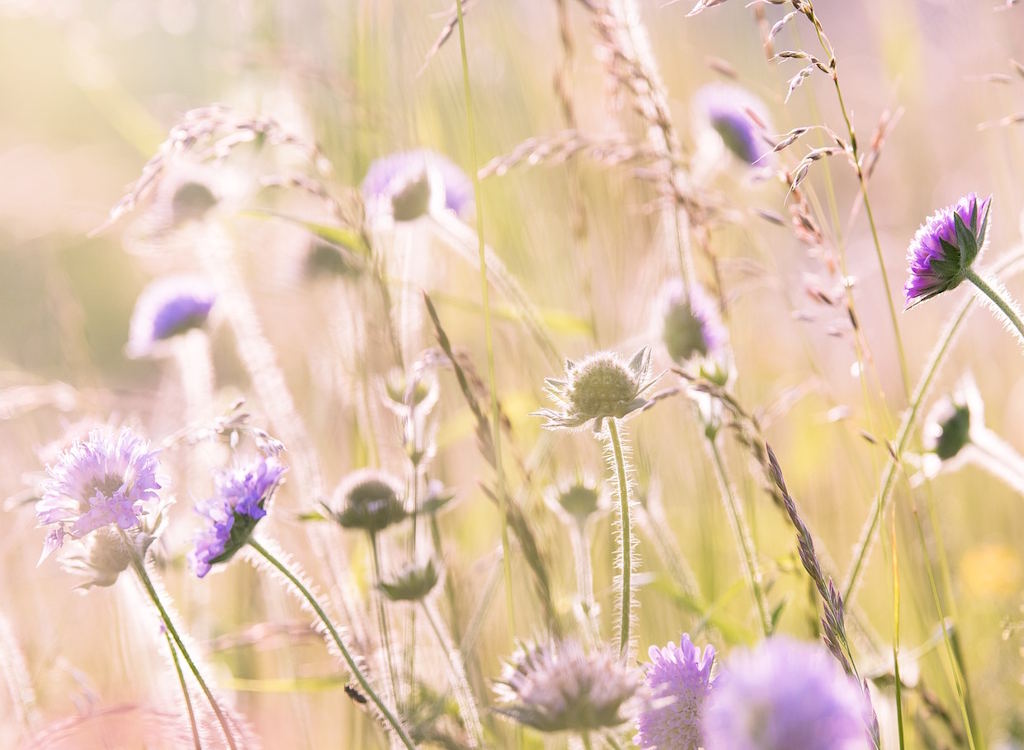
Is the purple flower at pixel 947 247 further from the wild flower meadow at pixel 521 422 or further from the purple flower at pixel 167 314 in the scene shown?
the purple flower at pixel 167 314

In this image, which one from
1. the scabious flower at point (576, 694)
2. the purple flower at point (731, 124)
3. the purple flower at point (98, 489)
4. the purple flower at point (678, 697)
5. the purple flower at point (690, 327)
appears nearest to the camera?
the scabious flower at point (576, 694)

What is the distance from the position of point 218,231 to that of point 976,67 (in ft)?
9.46

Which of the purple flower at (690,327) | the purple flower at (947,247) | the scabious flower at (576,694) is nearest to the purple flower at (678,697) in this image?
the scabious flower at (576,694)

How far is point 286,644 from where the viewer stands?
1794 millimetres

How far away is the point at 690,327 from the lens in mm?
1752

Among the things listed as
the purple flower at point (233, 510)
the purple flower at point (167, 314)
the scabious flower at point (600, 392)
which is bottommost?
the purple flower at point (233, 510)

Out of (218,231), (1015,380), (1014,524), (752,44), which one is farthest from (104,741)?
(752,44)

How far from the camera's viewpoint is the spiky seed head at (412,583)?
1313mm

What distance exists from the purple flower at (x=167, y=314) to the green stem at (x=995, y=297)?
186 cm

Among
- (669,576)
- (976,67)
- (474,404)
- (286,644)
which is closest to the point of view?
(474,404)

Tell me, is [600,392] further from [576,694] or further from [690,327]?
[690,327]

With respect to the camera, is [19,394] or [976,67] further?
[976,67]

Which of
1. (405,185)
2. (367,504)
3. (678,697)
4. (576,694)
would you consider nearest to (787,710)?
(576,694)

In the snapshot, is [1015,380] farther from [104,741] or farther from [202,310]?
[104,741]
